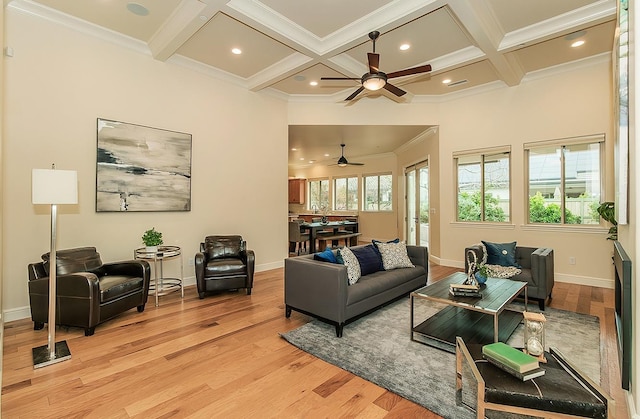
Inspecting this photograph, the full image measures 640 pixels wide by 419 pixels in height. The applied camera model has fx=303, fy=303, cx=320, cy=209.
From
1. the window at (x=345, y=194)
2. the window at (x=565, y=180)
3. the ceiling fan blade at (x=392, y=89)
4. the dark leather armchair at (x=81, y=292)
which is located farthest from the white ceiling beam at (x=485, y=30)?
the window at (x=345, y=194)

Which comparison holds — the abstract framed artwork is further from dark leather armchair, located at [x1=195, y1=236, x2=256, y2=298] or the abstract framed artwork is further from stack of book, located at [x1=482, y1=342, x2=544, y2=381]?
stack of book, located at [x1=482, y1=342, x2=544, y2=381]

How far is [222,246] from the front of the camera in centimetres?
465

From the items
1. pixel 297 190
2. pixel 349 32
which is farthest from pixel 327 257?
pixel 297 190

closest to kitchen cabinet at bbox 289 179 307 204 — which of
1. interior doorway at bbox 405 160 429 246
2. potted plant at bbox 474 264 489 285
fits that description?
interior doorway at bbox 405 160 429 246

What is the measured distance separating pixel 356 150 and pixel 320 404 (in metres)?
8.34

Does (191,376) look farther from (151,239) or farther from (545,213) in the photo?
(545,213)

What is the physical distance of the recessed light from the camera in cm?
343

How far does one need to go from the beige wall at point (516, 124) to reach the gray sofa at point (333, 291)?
3058mm

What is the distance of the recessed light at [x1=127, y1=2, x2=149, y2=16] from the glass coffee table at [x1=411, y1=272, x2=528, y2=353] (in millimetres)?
4344

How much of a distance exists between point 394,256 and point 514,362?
8.11ft

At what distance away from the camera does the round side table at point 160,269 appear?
12.8 feet

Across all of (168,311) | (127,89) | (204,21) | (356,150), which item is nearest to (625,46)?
(204,21)

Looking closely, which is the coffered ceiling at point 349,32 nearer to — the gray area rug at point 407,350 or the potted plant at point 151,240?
the potted plant at point 151,240

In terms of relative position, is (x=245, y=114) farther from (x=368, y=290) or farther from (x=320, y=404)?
(x=320, y=404)
